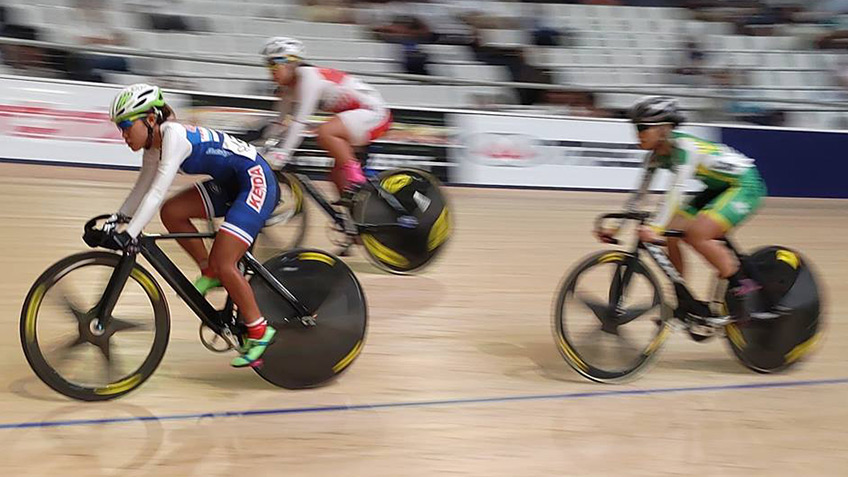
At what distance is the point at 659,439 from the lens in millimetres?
3568

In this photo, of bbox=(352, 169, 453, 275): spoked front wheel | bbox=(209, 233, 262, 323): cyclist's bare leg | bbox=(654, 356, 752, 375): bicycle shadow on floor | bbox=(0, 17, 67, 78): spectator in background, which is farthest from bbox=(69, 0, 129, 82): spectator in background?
bbox=(654, 356, 752, 375): bicycle shadow on floor

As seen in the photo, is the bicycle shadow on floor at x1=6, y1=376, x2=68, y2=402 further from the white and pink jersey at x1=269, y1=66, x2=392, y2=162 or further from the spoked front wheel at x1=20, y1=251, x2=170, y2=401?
the white and pink jersey at x1=269, y1=66, x2=392, y2=162

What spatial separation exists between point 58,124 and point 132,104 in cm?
476

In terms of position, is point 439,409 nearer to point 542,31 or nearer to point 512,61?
point 512,61

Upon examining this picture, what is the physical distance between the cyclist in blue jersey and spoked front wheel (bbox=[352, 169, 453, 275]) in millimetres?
1683

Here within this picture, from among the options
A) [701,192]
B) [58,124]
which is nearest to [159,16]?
[58,124]

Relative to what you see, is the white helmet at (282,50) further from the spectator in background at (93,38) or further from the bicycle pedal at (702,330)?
the spectator in background at (93,38)

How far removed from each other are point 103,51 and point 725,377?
5.93m

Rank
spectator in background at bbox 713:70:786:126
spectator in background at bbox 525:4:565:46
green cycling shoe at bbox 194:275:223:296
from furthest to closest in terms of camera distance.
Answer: spectator in background at bbox 525:4:565:46 < spectator in background at bbox 713:70:786:126 < green cycling shoe at bbox 194:275:223:296

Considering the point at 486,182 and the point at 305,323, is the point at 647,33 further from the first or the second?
the point at 305,323

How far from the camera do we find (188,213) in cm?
379

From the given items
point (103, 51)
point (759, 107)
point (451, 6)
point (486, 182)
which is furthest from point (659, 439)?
point (451, 6)

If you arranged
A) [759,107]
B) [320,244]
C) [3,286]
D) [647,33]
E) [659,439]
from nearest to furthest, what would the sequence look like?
[659,439], [3,286], [320,244], [759,107], [647,33]

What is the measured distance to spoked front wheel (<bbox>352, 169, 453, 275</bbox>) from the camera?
5367 millimetres
